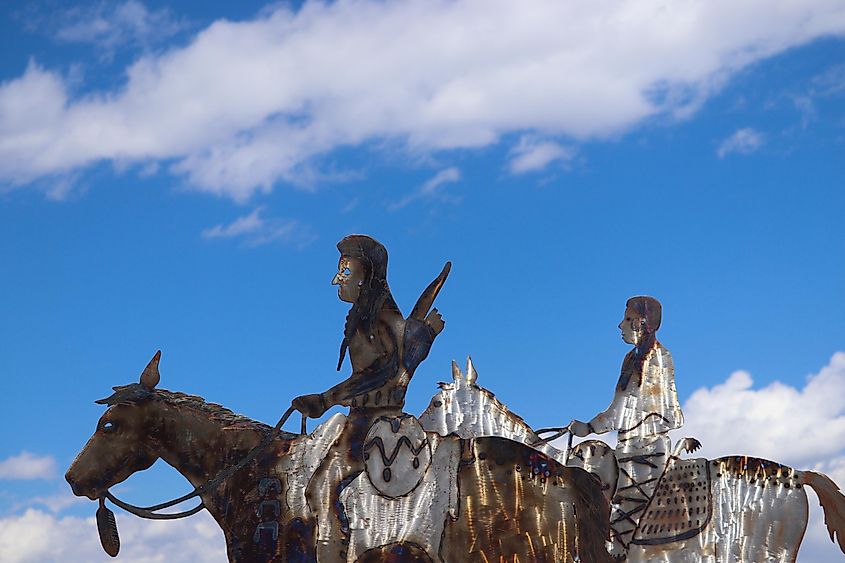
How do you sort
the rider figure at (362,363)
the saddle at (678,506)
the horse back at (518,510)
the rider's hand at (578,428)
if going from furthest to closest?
the rider's hand at (578,428), the saddle at (678,506), the rider figure at (362,363), the horse back at (518,510)

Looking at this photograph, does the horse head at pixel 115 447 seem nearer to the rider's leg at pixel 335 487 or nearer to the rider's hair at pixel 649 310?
the rider's leg at pixel 335 487

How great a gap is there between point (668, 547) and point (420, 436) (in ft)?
7.85

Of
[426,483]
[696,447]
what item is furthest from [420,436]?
[696,447]

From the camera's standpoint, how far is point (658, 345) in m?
9.36

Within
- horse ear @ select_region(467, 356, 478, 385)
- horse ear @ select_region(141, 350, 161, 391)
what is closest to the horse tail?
horse ear @ select_region(467, 356, 478, 385)

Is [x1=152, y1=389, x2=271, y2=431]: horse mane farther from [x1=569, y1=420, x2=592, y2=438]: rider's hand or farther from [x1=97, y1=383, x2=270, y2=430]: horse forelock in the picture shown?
[x1=569, y1=420, x2=592, y2=438]: rider's hand

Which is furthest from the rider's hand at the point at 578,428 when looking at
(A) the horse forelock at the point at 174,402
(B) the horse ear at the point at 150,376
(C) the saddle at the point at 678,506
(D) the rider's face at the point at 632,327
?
(B) the horse ear at the point at 150,376

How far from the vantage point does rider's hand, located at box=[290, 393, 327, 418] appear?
763 centimetres

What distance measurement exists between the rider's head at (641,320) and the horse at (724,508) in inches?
42.4

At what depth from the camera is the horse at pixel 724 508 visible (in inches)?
335

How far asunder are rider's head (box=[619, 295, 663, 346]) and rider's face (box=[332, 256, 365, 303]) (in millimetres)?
2591

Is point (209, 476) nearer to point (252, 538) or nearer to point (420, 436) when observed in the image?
point (252, 538)

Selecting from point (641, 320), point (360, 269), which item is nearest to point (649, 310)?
point (641, 320)

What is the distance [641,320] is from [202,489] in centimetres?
374
